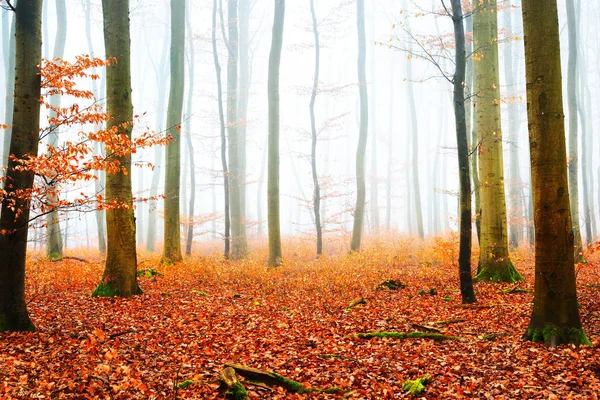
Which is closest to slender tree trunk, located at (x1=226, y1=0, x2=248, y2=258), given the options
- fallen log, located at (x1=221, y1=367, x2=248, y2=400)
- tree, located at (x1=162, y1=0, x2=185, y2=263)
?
tree, located at (x1=162, y1=0, x2=185, y2=263)

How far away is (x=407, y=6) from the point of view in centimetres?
3206

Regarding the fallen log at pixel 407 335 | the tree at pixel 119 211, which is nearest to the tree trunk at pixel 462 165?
the fallen log at pixel 407 335

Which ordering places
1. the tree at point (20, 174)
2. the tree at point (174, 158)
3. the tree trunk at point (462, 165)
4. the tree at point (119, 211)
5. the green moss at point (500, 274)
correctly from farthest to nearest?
the tree at point (174, 158) → the green moss at point (500, 274) → the tree at point (119, 211) → the tree trunk at point (462, 165) → the tree at point (20, 174)

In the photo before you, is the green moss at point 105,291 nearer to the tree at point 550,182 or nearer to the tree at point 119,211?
the tree at point 119,211

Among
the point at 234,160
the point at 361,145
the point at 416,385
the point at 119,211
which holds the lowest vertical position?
the point at 416,385

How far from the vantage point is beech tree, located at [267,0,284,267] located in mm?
15352

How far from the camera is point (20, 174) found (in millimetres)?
5773

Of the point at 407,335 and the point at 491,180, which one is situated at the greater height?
the point at 491,180

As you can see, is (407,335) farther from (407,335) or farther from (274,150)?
(274,150)

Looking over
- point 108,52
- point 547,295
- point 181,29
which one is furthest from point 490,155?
point 181,29

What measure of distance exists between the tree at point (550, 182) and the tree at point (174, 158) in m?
10.3

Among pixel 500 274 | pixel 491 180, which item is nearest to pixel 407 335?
pixel 500 274

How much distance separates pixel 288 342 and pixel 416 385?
2.42 metres

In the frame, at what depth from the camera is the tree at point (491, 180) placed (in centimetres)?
1020
